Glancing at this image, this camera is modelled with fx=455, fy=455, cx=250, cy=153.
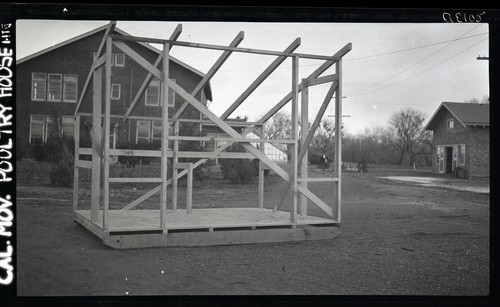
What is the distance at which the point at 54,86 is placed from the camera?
1521 centimetres

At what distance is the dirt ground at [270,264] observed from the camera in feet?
17.6

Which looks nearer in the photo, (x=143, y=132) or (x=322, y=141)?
(x=143, y=132)

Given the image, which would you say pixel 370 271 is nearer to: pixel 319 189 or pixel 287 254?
pixel 287 254

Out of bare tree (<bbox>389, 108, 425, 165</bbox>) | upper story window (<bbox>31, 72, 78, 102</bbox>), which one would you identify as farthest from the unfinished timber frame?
upper story window (<bbox>31, 72, 78, 102</bbox>)

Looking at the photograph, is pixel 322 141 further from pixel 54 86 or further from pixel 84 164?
pixel 84 164

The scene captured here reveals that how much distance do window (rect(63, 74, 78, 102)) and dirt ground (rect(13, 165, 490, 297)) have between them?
18.6 feet

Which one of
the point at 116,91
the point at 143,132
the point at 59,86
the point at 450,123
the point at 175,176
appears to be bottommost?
the point at 175,176

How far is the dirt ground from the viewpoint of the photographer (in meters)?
5.38

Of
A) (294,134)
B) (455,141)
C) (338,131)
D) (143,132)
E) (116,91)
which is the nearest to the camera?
(294,134)

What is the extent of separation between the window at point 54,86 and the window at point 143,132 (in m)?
3.44

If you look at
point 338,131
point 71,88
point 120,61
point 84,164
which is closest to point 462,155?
point 338,131

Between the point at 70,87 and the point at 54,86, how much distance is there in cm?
53
